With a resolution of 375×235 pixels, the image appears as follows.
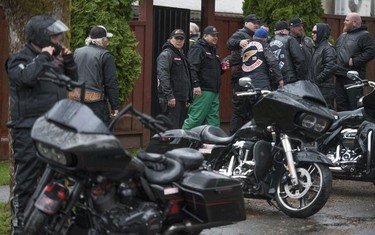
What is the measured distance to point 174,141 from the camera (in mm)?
9641

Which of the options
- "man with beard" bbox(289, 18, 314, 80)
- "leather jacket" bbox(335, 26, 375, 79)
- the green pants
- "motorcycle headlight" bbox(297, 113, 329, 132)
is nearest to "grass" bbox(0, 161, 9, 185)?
the green pants

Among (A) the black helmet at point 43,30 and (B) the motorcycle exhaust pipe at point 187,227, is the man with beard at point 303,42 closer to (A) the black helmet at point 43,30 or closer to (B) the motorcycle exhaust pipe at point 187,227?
(A) the black helmet at point 43,30

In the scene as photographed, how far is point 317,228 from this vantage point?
30.1 feet

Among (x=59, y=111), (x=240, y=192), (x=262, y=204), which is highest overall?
(x=59, y=111)

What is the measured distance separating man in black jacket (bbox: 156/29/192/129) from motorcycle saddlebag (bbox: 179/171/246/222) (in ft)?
17.5

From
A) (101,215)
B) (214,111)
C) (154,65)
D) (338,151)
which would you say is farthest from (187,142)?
(154,65)

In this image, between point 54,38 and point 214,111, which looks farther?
point 214,111

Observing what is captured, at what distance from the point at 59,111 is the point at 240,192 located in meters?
1.61

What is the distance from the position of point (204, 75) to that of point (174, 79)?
0.75m

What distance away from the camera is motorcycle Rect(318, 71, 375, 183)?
34.9 ft

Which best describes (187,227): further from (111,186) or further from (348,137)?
(348,137)

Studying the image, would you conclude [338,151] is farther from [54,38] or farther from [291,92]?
[54,38]

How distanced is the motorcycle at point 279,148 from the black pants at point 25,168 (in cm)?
210

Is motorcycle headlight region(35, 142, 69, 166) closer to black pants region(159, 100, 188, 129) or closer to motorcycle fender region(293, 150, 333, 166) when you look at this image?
motorcycle fender region(293, 150, 333, 166)
